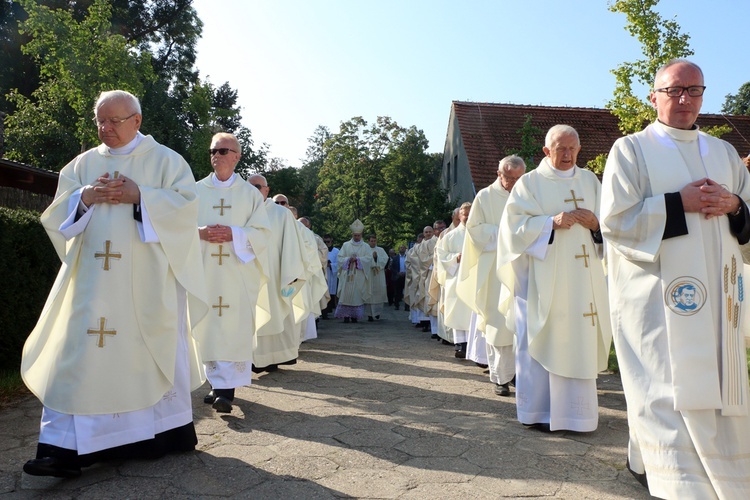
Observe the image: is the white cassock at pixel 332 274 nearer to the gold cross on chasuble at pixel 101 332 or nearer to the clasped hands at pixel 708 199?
the gold cross on chasuble at pixel 101 332

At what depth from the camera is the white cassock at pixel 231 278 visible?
568 cm

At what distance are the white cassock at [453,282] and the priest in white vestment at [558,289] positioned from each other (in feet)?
12.0

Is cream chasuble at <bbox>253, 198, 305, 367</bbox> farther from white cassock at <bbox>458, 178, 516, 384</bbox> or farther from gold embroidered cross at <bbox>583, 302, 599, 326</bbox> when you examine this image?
gold embroidered cross at <bbox>583, 302, 599, 326</bbox>

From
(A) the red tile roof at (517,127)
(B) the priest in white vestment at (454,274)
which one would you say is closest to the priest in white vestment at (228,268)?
(B) the priest in white vestment at (454,274)

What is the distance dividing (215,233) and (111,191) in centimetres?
171

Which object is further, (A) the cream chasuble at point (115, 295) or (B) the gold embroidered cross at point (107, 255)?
(B) the gold embroidered cross at point (107, 255)

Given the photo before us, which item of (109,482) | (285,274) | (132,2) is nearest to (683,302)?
(109,482)

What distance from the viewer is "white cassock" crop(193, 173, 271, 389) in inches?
224

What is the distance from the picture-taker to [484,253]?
7.20 m

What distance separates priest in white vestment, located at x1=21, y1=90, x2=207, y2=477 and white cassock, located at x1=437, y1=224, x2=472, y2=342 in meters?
5.26

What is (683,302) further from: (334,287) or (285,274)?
(334,287)

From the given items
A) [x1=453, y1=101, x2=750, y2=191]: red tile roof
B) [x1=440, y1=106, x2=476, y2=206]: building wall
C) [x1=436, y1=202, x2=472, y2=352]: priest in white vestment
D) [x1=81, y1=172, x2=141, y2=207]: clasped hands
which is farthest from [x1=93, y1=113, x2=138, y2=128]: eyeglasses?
[x1=453, y1=101, x2=750, y2=191]: red tile roof

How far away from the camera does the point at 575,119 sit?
89.3 ft

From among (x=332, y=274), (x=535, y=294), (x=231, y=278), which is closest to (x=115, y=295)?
(x=231, y=278)
